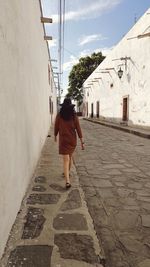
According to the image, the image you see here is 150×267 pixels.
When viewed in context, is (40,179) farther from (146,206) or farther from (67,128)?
(146,206)

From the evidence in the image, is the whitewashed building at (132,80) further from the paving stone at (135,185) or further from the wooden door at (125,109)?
the paving stone at (135,185)

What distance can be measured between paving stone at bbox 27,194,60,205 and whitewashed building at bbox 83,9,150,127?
11.1m

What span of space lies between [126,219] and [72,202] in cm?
73

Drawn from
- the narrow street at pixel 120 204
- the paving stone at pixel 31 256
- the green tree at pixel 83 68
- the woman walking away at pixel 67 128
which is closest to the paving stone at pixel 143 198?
the narrow street at pixel 120 204

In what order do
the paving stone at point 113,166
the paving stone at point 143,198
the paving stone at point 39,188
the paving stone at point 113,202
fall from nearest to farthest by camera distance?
1. the paving stone at point 113,202
2. the paving stone at point 143,198
3. the paving stone at point 39,188
4. the paving stone at point 113,166

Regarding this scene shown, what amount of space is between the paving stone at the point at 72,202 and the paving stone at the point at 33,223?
33cm

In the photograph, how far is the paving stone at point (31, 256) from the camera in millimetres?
2195

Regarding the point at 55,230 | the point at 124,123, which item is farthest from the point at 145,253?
the point at 124,123

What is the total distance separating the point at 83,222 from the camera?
9.86 ft

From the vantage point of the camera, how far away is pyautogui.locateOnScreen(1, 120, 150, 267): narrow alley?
7.72 feet

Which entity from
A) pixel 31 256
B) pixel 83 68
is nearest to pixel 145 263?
pixel 31 256

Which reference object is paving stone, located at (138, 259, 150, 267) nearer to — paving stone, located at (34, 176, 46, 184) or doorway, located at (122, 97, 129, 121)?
paving stone, located at (34, 176, 46, 184)

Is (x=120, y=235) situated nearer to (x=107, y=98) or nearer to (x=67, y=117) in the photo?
(x=67, y=117)

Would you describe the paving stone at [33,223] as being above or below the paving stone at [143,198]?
above
